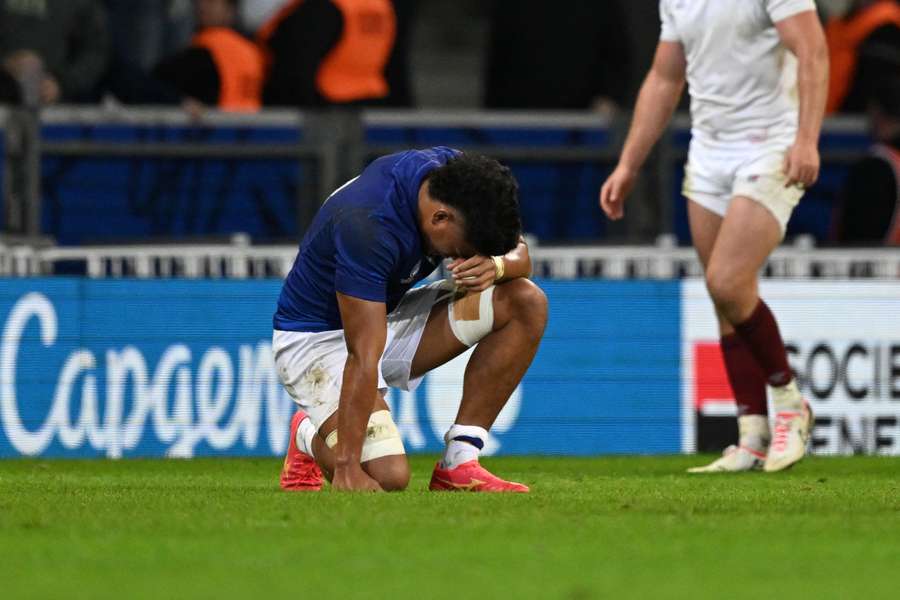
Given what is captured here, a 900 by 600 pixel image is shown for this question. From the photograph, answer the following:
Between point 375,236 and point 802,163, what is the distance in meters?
2.16

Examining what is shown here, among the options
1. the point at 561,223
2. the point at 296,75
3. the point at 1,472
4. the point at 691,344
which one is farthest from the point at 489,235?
the point at 296,75

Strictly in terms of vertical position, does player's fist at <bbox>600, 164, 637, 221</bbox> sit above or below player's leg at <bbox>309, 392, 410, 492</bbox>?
above

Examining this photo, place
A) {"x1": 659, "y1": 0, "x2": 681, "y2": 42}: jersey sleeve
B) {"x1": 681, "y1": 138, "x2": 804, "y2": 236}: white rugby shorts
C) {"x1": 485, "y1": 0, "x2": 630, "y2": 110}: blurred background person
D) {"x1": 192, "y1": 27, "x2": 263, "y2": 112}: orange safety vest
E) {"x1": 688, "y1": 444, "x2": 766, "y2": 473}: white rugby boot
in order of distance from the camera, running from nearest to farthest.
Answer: {"x1": 681, "y1": 138, "x2": 804, "y2": 236}: white rugby shorts < {"x1": 688, "y1": 444, "x2": 766, "y2": 473}: white rugby boot < {"x1": 659, "y1": 0, "x2": 681, "y2": 42}: jersey sleeve < {"x1": 192, "y1": 27, "x2": 263, "y2": 112}: orange safety vest < {"x1": 485, "y1": 0, "x2": 630, "y2": 110}: blurred background person

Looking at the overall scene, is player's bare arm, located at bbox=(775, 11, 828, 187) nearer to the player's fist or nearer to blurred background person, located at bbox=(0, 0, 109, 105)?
the player's fist

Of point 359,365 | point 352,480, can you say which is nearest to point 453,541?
point 359,365

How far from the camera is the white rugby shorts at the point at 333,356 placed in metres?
6.62

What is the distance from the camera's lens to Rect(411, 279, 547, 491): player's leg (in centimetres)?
650

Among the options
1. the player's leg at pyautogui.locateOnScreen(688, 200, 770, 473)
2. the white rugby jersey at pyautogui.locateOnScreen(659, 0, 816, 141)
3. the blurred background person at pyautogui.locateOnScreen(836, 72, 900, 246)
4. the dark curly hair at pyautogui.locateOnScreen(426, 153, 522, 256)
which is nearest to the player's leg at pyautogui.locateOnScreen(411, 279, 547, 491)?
the dark curly hair at pyautogui.locateOnScreen(426, 153, 522, 256)

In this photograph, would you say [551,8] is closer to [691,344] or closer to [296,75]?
[296,75]

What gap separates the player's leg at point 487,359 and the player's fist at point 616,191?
1488 mm

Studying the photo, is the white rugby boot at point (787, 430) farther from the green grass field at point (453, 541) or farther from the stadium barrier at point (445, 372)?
the stadium barrier at point (445, 372)

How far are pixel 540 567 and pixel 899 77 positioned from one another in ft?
25.2

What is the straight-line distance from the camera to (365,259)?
6.09 meters

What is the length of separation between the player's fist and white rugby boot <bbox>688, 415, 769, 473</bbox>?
3.18ft
